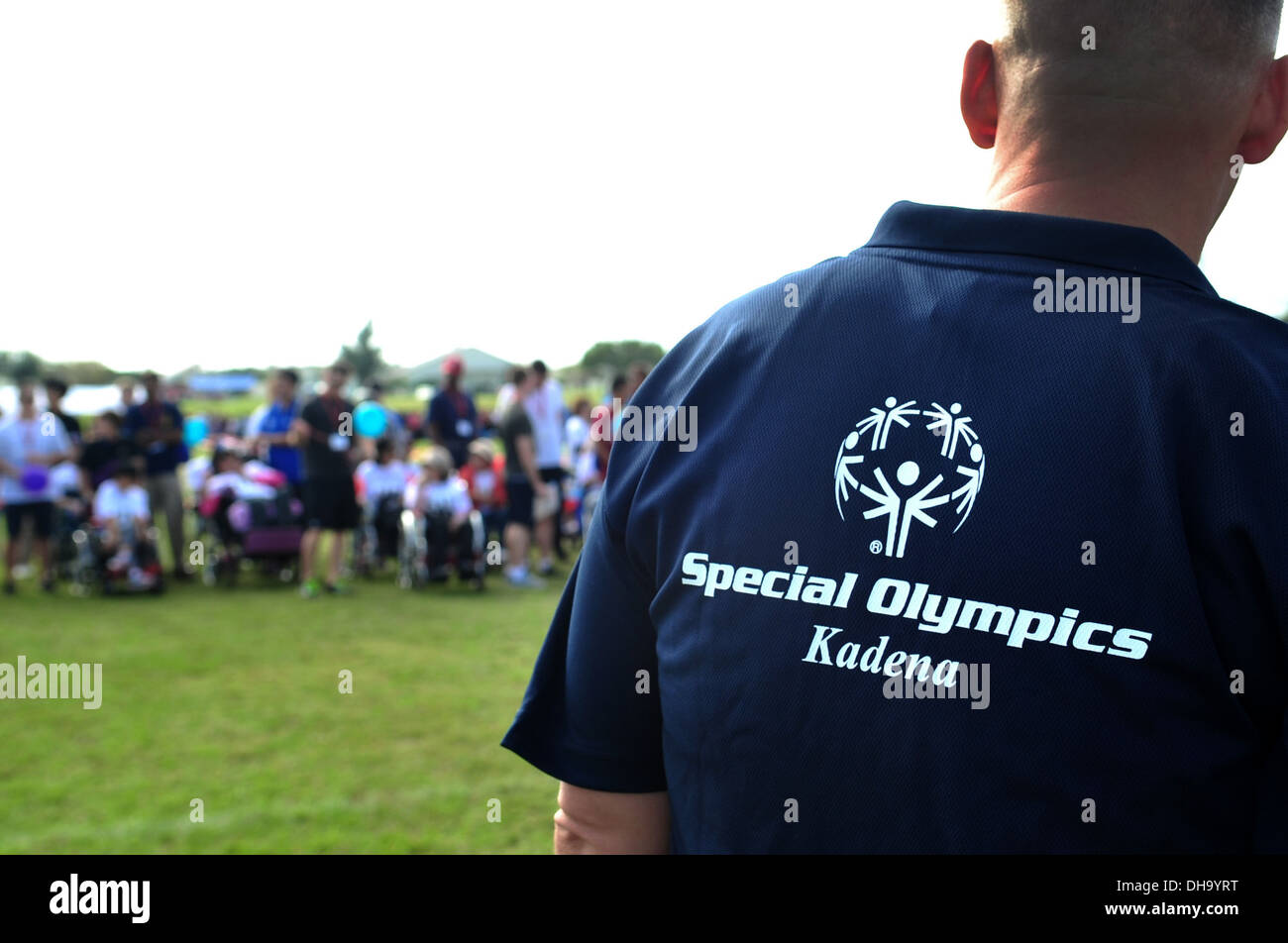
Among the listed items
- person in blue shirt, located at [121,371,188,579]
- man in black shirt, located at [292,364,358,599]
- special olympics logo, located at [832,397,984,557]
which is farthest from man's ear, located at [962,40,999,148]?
person in blue shirt, located at [121,371,188,579]

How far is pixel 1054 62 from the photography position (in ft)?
3.81

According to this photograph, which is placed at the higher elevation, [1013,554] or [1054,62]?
[1054,62]

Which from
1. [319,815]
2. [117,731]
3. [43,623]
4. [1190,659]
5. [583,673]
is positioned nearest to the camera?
[1190,659]

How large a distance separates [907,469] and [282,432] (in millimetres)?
11382

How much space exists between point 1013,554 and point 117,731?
5.89m

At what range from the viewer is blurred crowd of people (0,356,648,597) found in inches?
391

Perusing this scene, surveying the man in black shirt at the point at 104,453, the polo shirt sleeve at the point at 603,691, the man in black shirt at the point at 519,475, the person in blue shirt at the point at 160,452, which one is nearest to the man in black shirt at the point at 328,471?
the man in black shirt at the point at 519,475

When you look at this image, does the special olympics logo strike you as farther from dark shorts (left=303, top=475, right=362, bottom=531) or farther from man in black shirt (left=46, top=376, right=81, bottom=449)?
man in black shirt (left=46, top=376, right=81, bottom=449)

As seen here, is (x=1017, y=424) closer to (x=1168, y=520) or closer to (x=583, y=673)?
(x=1168, y=520)

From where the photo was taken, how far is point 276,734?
568 cm

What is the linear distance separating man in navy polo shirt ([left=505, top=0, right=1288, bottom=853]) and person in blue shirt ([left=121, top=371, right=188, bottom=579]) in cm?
1102

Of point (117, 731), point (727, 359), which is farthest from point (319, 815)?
point (727, 359)

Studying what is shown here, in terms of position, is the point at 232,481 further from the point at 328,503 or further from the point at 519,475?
the point at 519,475

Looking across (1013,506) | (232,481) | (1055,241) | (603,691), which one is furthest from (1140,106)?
(232,481)
